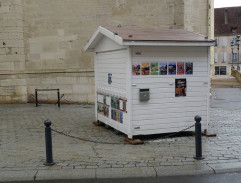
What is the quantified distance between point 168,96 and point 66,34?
841 centimetres

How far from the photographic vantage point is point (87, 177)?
5602 millimetres

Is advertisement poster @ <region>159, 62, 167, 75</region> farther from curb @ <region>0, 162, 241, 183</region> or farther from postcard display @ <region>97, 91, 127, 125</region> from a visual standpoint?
curb @ <region>0, 162, 241, 183</region>

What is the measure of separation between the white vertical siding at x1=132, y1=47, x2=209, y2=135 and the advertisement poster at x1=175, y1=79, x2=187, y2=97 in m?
0.09

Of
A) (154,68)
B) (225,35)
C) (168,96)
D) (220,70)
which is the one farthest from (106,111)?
(220,70)

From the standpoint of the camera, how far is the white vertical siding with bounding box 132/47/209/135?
25.6 ft

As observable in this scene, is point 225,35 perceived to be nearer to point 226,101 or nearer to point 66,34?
point 226,101

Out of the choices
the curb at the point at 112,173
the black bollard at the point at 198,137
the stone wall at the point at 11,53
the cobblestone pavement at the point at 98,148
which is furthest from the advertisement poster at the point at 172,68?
the stone wall at the point at 11,53

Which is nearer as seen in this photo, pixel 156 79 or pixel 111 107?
pixel 156 79

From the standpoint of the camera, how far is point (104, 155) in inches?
266

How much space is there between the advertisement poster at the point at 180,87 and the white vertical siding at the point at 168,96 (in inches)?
3.4

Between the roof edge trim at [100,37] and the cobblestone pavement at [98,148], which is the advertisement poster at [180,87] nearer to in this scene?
the cobblestone pavement at [98,148]

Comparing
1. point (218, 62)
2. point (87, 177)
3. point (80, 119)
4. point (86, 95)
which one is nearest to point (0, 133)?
point (80, 119)

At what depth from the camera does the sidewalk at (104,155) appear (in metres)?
5.74

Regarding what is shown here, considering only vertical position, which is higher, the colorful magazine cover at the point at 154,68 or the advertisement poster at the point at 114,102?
the colorful magazine cover at the point at 154,68
